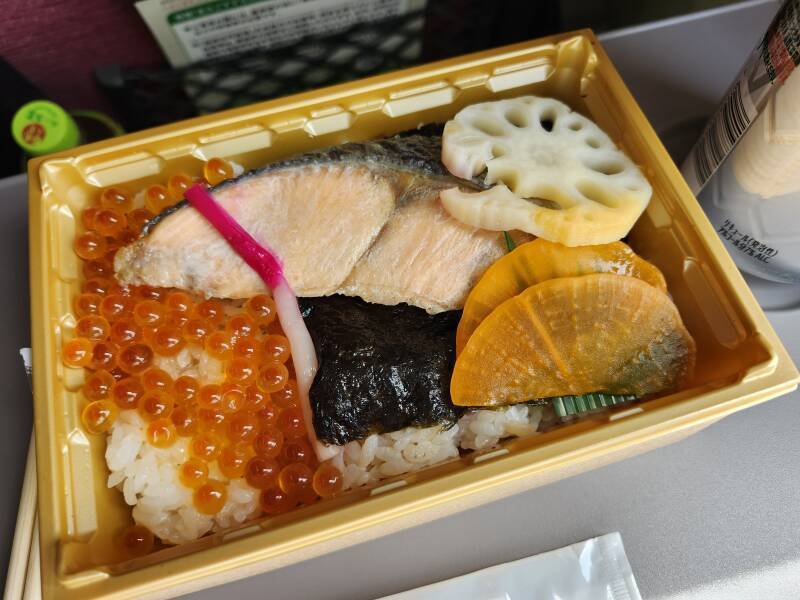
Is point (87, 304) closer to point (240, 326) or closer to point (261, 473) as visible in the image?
point (240, 326)

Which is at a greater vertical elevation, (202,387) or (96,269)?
(96,269)

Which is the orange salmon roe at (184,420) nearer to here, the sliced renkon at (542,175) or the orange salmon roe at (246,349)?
the orange salmon roe at (246,349)

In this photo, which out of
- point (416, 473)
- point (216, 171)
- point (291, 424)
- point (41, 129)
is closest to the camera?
point (416, 473)

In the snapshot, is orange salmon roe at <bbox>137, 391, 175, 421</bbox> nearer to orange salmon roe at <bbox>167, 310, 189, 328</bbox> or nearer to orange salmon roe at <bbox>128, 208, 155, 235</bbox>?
orange salmon roe at <bbox>167, 310, 189, 328</bbox>

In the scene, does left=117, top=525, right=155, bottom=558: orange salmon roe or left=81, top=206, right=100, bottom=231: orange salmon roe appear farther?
left=81, top=206, right=100, bottom=231: orange salmon roe

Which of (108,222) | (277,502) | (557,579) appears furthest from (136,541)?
(557,579)

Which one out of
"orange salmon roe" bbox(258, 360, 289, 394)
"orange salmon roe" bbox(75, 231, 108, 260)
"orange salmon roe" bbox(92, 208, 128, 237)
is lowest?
"orange salmon roe" bbox(258, 360, 289, 394)

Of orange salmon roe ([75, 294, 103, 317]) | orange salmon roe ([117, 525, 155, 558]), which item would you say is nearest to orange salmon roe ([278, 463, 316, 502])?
orange salmon roe ([117, 525, 155, 558])

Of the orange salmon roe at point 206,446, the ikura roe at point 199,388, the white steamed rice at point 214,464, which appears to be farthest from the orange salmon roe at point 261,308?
the orange salmon roe at point 206,446

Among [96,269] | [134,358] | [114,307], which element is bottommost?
[134,358]
